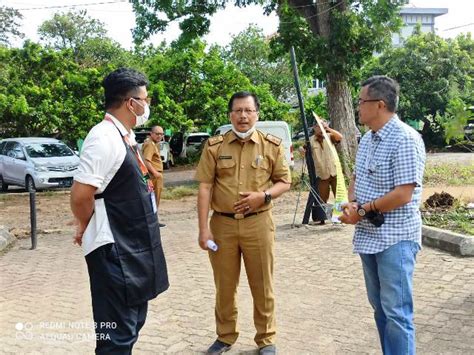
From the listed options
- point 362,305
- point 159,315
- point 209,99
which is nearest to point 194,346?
point 159,315

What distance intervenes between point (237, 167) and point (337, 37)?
1041 cm

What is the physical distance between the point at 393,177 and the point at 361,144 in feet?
1.32

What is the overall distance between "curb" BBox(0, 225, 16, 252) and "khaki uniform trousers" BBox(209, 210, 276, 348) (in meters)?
5.46

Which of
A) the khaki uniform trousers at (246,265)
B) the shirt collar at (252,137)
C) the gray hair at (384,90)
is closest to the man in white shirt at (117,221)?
the khaki uniform trousers at (246,265)

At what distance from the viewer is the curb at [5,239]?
8.26 metres

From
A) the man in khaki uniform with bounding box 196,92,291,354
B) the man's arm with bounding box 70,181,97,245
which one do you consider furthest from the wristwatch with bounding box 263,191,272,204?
the man's arm with bounding box 70,181,97,245

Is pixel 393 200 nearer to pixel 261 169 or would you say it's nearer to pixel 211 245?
pixel 261 169

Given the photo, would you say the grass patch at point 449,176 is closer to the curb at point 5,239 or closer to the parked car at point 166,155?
the curb at point 5,239

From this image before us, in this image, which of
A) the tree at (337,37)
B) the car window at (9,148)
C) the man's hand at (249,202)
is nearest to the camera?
the man's hand at (249,202)

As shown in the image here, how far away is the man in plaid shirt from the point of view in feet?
9.73

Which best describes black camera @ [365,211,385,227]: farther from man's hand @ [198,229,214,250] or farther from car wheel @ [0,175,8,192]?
car wheel @ [0,175,8,192]

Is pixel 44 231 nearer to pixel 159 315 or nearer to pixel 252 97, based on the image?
pixel 159 315

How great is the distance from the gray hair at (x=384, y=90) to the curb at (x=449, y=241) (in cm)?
401

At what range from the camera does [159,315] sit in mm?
4891
